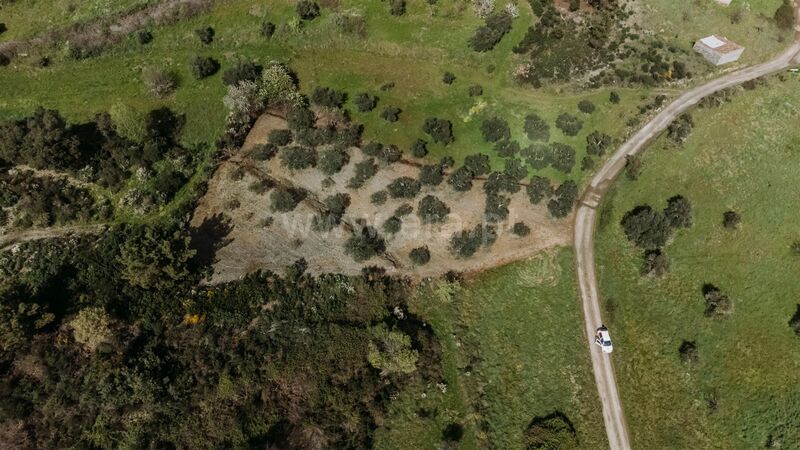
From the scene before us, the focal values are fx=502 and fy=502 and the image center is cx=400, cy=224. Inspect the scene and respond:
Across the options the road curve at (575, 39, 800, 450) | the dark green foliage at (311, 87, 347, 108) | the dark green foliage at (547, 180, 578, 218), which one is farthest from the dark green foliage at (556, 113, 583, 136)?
the dark green foliage at (311, 87, 347, 108)

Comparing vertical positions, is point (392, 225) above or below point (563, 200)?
below

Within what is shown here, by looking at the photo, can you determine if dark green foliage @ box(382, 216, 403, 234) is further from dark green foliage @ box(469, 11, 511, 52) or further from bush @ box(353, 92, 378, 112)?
dark green foliage @ box(469, 11, 511, 52)

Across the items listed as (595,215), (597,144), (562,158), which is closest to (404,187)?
(562,158)

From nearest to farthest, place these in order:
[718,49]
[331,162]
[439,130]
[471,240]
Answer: [471,240] → [331,162] → [439,130] → [718,49]

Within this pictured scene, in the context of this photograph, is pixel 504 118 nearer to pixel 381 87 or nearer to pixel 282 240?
pixel 381 87

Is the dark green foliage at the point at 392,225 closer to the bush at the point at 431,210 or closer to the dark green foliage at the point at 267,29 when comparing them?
the bush at the point at 431,210

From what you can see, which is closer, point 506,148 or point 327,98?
point 506,148

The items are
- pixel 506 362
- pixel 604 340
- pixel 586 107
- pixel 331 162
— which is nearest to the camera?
pixel 506 362

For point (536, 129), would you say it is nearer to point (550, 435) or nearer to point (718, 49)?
point (718, 49)
